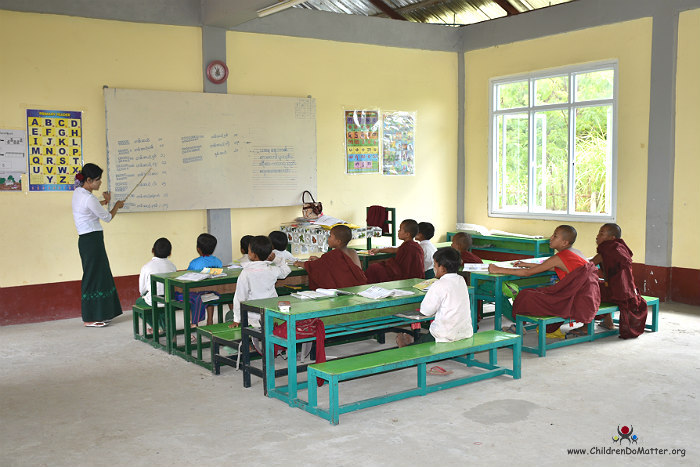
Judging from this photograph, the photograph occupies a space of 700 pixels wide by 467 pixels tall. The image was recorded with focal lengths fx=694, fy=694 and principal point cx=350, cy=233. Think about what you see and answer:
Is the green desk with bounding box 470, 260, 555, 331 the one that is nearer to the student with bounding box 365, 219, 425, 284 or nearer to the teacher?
the student with bounding box 365, 219, 425, 284

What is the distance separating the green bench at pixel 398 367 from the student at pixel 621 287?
66.4 inches

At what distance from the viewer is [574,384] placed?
4.76 metres

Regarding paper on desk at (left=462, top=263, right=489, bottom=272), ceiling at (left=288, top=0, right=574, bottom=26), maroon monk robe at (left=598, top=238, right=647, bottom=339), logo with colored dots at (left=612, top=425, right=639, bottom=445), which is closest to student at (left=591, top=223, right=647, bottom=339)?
maroon monk robe at (left=598, top=238, right=647, bottom=339)

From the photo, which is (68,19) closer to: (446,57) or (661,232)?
(446,57)

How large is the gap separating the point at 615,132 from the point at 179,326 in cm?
534

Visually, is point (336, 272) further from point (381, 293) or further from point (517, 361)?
point (517, 361)

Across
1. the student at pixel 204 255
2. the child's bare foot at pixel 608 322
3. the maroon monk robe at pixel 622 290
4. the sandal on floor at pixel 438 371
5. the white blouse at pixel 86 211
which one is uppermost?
the white blouse at pixel 86 211

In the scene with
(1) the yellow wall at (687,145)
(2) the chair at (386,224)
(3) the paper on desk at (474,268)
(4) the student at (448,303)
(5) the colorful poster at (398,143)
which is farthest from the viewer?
(5) the colorful poster at (398,143)

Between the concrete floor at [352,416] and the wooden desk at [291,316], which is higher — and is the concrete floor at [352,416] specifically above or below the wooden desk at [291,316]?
below

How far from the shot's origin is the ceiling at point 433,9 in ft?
30.8

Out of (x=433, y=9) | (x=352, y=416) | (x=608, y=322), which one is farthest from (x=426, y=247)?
(x=433, y=9)

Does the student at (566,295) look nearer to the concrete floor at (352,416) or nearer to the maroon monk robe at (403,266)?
the concrete floor at (352,416)

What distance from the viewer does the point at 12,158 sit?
Answer: 684cm

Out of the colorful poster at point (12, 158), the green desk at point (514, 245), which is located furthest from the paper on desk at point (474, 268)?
the colorful poster at point (12, 158)
